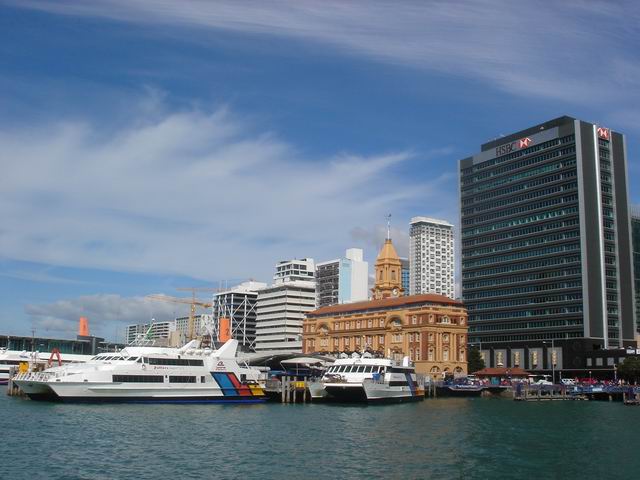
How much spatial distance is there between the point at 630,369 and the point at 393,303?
177 feet

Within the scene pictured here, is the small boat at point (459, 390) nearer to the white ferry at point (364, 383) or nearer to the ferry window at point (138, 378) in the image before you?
the white ferry at point (364, 383)

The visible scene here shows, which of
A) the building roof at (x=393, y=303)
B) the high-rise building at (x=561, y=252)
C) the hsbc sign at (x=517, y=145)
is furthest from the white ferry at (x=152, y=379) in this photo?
the hsbc sign at (x=517, y=145)

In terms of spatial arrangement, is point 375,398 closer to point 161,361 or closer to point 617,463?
point 161,361

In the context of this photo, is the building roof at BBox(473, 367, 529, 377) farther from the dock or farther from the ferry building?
the dock

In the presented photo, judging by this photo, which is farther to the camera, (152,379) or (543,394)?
(543,394)

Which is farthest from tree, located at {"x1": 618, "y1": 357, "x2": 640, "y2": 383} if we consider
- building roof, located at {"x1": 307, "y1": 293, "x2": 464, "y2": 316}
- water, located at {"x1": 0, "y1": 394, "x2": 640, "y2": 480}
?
water, located at {"x1": 0, "y1": 394, "x2": 640, "y2": 480}

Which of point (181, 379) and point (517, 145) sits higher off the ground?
point (517, 145)

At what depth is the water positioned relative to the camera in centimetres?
4469

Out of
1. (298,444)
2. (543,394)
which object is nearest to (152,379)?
(298,444)

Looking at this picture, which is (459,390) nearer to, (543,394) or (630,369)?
(543,394)

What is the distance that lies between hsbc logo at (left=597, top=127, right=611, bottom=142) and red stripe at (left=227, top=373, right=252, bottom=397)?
420 feet

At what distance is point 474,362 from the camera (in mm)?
179000

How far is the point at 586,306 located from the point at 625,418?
91.7 m

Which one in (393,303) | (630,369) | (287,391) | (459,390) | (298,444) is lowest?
(298,444)
